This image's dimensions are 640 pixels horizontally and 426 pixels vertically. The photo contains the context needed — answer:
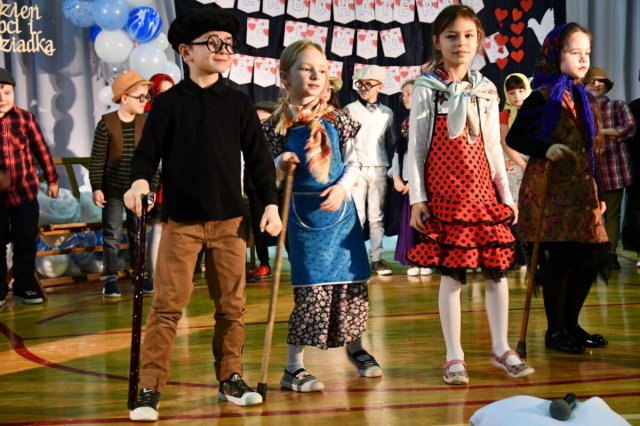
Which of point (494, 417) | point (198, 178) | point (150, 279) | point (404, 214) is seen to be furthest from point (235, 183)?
point (404, 214)

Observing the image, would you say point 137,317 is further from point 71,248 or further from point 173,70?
point 173,70

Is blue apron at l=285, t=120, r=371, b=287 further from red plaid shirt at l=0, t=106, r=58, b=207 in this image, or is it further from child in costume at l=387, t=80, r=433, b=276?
child in costume at l=387, t=80, r=433, b=276

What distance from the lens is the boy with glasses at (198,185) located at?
300 cm

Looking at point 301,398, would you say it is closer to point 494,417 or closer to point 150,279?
point 494,417

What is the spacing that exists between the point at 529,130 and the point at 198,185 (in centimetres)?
138

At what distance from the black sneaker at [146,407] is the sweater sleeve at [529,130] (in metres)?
1.65

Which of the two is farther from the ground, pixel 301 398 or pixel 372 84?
pixel 372 84

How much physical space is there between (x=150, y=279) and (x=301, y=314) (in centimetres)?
290

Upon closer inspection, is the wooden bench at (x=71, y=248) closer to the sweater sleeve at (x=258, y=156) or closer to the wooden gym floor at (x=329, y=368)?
the wooden gym floor at (x=329, y=368)

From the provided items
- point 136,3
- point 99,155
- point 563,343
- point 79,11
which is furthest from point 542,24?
point 563,343

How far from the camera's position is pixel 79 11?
711 centimetres

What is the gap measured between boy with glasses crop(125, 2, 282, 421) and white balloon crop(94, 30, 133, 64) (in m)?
A: 4.15

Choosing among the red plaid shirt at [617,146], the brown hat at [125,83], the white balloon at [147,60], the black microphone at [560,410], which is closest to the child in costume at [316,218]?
the black microphone at [560,410]

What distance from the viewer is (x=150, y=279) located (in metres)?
6.04
